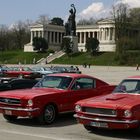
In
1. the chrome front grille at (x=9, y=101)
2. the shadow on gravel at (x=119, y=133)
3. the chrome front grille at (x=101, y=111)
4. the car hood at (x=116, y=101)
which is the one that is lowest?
the shadow on gravel at (x=119, y=133)

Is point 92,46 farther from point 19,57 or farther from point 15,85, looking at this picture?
point 15,85

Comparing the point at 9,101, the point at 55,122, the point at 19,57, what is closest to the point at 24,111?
the point at 9,101

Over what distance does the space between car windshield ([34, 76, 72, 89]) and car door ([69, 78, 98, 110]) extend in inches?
9.3

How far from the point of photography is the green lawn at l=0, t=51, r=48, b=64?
128 meters

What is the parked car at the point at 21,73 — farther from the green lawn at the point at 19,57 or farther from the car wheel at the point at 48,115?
the green lawn at the point at 19,57

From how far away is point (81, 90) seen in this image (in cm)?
1441

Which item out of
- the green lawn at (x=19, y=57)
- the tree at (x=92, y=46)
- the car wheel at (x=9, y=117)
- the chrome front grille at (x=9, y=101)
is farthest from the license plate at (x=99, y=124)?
the green lawn at (x=19, y=57)

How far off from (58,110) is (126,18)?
385 ft

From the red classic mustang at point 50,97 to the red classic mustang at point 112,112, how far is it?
5.30 feet

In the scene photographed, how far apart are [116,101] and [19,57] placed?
123066 millimetres

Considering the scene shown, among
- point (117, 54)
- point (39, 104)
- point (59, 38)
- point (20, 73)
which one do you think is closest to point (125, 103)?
point (39, 104)

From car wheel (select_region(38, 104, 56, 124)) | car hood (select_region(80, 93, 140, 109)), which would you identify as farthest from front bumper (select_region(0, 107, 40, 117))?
car hood (select_region(80, 93, 140, 109))

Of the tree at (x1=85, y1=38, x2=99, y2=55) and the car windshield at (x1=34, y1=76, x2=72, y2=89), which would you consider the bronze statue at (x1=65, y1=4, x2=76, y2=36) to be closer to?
the tree at (x1=85, y1=38, x2=99, y2=55)

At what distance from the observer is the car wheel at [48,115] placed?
43.1 ft
